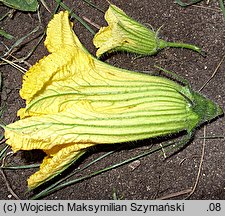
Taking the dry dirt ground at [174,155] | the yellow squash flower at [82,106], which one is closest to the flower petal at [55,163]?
the yellow squash flower at [82,106]

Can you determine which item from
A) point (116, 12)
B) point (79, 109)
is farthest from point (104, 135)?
point (116, 12)

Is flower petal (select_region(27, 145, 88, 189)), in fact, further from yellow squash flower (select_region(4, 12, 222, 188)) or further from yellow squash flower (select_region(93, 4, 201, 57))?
yellow squash flower (select_region(93, 4, 201, 57))

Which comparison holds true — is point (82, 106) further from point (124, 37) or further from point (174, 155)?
point (174, 155)

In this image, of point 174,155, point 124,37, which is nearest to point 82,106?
point 124,37

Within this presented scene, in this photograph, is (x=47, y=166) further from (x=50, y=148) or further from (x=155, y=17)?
(x=155, y=17)

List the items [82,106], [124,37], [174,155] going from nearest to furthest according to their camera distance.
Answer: [82,106], [124,37], [174,155]

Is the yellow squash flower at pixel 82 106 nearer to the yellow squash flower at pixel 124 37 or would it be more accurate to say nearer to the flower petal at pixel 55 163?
the flower petal at pixel 55 163

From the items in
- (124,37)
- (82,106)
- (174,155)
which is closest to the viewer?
(82,106)
